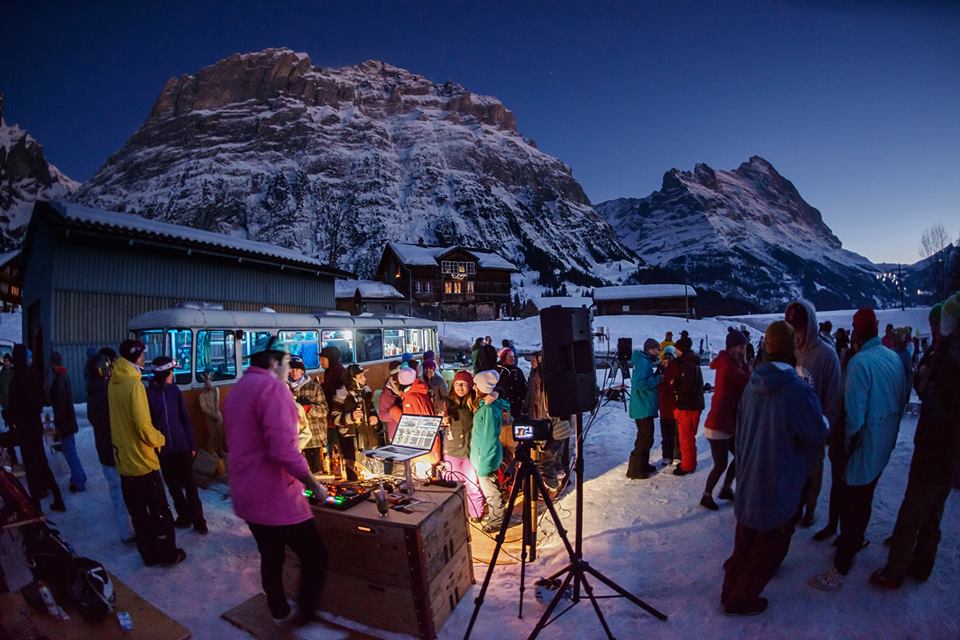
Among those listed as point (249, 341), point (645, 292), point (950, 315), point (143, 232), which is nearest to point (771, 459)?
point (950, 315)

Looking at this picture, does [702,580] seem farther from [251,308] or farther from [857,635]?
[251,308]

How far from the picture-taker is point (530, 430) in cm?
383

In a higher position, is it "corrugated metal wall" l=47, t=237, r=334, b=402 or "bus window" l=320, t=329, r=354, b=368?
"corrugated metal wall" l=47, t=237, r=334, b=402

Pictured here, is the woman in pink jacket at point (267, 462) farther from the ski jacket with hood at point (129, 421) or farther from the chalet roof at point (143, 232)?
the chalet roof at point (143, 232)

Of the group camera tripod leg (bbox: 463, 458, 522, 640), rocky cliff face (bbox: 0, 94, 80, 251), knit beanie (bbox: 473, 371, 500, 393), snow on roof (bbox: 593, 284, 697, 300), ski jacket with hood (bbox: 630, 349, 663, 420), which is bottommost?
camera tripod leg (bbox: 463, 458, 522, 640)

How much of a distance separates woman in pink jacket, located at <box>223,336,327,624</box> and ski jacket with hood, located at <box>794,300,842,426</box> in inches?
161

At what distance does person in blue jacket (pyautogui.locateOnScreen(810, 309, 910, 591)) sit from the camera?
3.27 m

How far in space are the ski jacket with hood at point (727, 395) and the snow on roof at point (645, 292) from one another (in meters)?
47.8

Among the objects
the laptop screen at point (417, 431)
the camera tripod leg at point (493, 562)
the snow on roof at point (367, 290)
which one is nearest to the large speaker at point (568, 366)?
the camera tripod leg at point (493, 562)

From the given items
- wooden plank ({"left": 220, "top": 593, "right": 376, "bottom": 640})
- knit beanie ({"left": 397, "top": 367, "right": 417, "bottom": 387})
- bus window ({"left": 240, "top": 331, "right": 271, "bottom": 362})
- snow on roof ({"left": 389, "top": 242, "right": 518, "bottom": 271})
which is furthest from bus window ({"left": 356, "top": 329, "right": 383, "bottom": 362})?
snow on roof ({"left": 389, "top": 242, "right": 518, "bottom": 271})

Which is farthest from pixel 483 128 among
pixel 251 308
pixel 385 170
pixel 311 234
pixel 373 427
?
pixel 373 427

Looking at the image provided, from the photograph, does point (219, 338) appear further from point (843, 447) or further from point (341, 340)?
point (843, 447)

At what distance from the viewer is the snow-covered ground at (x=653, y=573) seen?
10.2ft

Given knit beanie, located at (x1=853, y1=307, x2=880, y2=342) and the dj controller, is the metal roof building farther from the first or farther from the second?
knit beanie, located at (x1=853, y1=307, x2=880, y2=342)
